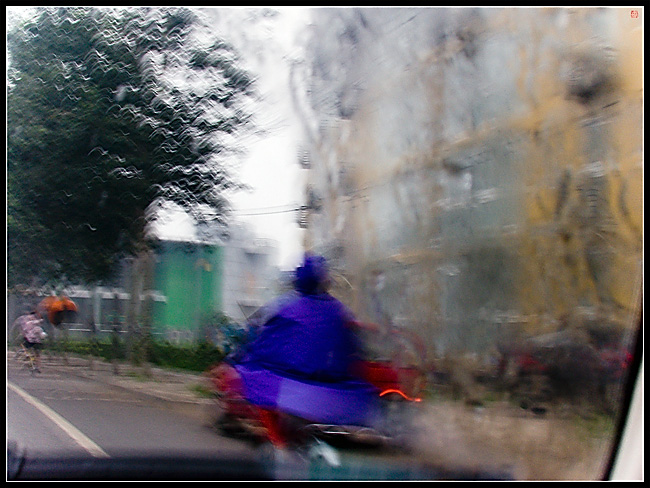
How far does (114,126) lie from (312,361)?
2.81 meters

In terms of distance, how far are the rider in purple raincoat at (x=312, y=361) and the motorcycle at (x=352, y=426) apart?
8 centimetres

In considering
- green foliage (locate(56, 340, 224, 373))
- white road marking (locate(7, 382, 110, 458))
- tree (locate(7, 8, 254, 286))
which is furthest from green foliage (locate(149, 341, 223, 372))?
tree (locate(7, 8, 254, 286))

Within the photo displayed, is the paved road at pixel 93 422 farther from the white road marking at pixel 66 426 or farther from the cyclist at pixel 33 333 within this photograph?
the cyclist at pixel 33 333

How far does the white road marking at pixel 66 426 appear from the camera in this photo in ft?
14.0

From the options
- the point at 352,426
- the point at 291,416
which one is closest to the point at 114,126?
the point at 291,416

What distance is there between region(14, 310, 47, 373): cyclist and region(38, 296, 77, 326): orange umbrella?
3.0 inches

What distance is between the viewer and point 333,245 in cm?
456

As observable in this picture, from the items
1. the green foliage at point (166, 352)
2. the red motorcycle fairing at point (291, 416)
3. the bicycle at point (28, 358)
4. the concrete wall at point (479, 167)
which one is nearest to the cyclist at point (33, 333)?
the bicycle at point (28, 358)

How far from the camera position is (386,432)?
153 inches

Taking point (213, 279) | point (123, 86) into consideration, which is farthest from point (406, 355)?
point (123, 86)

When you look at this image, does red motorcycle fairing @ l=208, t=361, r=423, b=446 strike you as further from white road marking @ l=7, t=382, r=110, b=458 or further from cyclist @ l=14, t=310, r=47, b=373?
cyclist @ l=14, t=310, r=47, b=373

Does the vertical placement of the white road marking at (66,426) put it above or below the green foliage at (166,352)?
below

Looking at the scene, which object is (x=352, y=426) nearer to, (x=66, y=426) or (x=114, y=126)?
(x=66, y=426)

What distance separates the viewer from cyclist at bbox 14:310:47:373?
5141 millimetres
